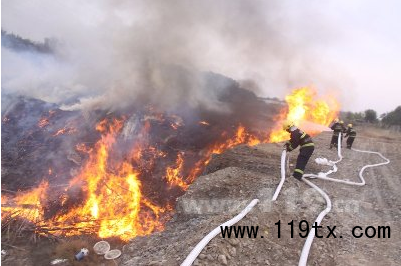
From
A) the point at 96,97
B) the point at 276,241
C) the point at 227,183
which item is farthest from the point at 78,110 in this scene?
the point at 276,241

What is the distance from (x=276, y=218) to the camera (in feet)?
22.3

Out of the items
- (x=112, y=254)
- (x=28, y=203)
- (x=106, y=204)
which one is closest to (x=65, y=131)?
(x=28, y=203)

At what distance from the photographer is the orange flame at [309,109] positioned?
2308 cm

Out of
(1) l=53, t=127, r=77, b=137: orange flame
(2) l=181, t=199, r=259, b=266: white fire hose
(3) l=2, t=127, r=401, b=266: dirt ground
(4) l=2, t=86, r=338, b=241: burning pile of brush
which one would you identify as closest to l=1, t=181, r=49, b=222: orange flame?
(4) l=2, t=86, r=338, b=241: burning pile of brush

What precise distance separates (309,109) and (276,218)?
64.2ft

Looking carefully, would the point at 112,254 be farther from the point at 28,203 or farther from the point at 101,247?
the point at 28,203

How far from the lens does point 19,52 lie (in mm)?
17953

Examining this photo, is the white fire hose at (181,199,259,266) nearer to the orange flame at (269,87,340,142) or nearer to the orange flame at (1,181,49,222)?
the orange flame at (1,181,49,222)

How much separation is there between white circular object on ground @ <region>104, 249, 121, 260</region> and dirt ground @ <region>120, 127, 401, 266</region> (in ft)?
2.20

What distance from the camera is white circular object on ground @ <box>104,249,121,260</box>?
316 inches

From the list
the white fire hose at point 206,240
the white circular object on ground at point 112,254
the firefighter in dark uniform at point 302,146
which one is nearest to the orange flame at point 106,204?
the white circular object on ground at point 112,254

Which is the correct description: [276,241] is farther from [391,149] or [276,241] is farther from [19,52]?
[19,52]

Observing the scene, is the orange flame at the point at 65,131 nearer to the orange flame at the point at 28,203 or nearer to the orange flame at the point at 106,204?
the orange flame at the point at 106,204

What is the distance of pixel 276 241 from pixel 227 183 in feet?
10.5
